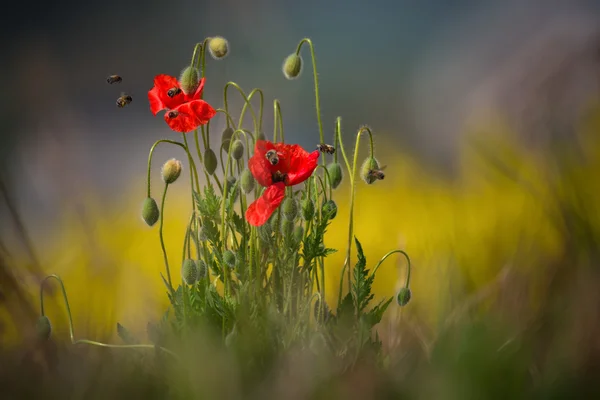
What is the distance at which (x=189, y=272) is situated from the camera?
2.82ft

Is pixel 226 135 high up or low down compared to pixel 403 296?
up

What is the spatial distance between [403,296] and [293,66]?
1.13ft

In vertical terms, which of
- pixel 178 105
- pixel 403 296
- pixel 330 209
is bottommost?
pixel 403 296

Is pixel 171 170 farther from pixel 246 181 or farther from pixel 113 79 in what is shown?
pixel 113 79

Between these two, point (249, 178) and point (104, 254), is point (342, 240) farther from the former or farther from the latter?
point (104, 254)

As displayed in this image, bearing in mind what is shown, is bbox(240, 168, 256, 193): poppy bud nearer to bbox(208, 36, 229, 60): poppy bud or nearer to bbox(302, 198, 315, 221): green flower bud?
bbox(302, 198, 315, 221): green flower bud

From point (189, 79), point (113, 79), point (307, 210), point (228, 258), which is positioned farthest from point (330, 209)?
point (113, 79)

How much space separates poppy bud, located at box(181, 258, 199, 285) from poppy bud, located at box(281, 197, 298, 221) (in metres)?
0.13

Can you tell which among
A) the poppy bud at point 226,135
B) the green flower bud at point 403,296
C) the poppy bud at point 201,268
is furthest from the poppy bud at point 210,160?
the green flower bud at point 403,296

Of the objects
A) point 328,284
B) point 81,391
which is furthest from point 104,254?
point 328,284

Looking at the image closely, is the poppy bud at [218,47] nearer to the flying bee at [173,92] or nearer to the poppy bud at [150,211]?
the flying bee at [173,92]

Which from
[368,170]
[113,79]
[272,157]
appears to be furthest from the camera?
[113,79]

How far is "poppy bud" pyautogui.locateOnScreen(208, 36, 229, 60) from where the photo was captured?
94 centimetres

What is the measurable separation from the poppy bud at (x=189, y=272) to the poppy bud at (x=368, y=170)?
0.81ft
